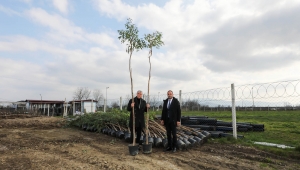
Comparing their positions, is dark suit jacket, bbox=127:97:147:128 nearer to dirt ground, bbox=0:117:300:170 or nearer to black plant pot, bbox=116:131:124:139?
dirt ground, bbox=0:117:300:170

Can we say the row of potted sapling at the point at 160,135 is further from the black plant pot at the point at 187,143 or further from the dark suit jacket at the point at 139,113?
the dark suit jacket at the point at 139,113

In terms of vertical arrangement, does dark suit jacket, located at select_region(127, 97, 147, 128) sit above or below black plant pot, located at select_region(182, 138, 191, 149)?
above

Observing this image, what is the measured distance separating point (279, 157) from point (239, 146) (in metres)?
1.33

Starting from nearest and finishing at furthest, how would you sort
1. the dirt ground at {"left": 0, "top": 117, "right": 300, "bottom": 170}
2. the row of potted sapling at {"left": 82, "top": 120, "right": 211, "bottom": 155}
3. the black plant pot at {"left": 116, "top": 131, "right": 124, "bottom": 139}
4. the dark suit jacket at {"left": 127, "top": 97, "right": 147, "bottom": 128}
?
the dirt ground at {"left": 0, "top": 117, "right": 300, "bottom": 170} < the row of potted sapling at {"left": 82, "top": 120, "right": 211, "bottom": 155} < the dark suit jacket at {"left": 127, "top": 97, "right": 147, "bottom": 128} < the black plant pot at {"left": 116, "top": 131, "right": 124, "bottom": 139}

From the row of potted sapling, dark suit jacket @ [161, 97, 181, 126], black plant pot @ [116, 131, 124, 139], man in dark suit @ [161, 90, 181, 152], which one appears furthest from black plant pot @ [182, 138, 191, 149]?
black plant pot @ [116, 131, 124, 139]

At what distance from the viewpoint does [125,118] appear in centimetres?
988

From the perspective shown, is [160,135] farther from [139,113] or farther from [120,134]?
[120,134]

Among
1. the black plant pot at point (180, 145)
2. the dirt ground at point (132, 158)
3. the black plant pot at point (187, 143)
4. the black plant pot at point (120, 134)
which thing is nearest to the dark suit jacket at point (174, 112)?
the black plant pot at point (180, 145)

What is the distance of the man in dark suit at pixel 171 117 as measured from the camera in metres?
6.34

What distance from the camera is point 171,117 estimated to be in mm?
6371

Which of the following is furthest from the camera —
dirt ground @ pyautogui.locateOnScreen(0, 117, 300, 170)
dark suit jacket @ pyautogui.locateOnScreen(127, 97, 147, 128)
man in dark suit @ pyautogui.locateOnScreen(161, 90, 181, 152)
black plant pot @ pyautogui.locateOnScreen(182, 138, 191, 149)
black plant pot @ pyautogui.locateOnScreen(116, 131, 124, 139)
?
black plant pot @ pyautogui.locateOnScreen(116, 131, 124, 139)

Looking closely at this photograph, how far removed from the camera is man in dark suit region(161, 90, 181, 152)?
6.34 meters

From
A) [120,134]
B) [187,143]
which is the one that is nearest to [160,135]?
[187,143]

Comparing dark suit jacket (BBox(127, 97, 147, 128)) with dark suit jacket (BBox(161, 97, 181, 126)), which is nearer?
dark suit jacket (BBox(161, 97, 181, 126))
